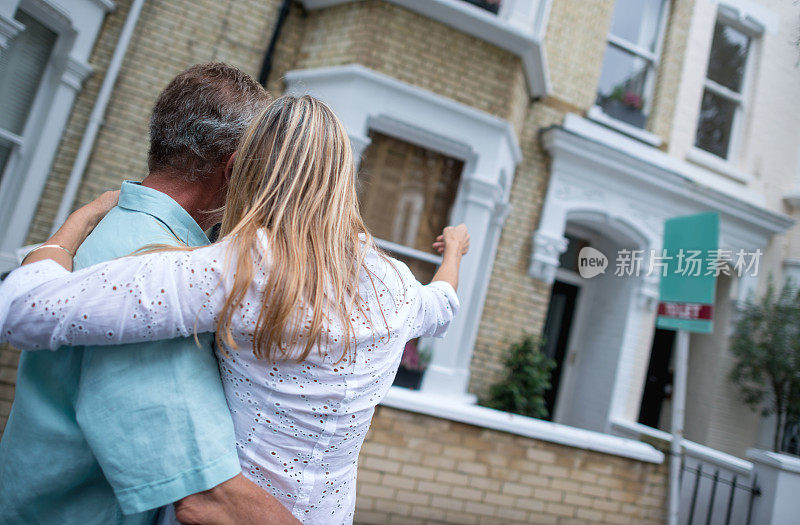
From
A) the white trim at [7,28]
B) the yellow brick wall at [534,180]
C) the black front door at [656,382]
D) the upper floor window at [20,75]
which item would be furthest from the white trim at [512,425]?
the upper floor window at [20,75]

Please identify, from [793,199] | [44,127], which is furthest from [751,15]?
[44,127]

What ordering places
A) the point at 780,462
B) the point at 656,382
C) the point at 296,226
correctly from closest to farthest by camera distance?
the point at 296,226 < the point at 780,462 < the point at 656,382

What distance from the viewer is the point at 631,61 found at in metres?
5.45

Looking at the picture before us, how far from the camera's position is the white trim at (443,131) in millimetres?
3852

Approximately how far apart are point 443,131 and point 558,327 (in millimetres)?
3047

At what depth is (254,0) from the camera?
426 cm

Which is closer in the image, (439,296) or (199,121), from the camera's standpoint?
(199,121)

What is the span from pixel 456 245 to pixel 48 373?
0.90m

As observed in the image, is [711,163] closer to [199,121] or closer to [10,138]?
[199,121]

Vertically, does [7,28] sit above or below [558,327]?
above

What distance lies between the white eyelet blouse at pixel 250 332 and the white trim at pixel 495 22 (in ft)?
11.7

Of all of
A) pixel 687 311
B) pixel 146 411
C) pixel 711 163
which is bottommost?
pixel 146 411

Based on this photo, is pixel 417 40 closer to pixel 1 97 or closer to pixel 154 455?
pixel 1 97

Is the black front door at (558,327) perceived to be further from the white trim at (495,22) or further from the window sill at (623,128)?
the white trim at (495,22)
